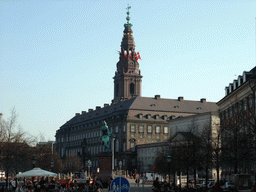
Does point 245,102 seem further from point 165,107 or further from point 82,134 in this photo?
point 82,134

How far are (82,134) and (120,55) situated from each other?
33.1 metres

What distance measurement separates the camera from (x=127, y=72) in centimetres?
18888

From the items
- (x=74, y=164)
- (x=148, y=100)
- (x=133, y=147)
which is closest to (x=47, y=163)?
(x=74, y=164)

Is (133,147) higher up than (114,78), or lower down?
lower down

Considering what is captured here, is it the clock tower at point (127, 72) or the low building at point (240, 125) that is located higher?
the clock tower at point (127, 72)

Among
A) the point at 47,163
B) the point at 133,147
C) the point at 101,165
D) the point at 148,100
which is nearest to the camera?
the point at 101,165

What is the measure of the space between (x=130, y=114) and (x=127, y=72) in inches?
1419

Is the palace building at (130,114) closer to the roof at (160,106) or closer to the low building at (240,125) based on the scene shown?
the roof at (160,106)

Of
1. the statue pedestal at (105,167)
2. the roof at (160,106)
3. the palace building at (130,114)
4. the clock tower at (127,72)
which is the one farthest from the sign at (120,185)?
the clock tower at (127,72)

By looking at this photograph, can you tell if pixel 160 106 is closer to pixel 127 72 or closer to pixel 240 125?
pixel 127 72

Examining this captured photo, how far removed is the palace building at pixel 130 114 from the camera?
155125 mm

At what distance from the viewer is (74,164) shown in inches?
5753

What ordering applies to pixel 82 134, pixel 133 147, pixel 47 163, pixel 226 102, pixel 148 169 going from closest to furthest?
1. pixel 226 102
2. pixel 47 163
3. pixel 148 169
4. pixel 133 147
5. pixel 82 134

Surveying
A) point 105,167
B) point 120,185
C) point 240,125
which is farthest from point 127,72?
point 120,185
